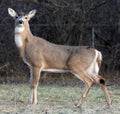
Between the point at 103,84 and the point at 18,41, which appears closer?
the point at 103,84

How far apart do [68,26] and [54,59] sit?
7.50 metres

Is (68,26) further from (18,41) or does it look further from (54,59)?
(54,59)

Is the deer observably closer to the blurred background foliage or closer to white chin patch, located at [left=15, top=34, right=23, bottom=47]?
white chin patch, located at [left=15, top=34, right=23, bottom=47]

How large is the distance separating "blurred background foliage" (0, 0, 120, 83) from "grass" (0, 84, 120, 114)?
455 centimetres

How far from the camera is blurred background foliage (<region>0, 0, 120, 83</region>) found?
20.0 metres

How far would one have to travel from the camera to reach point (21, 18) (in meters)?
13.1

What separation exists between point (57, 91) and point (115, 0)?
5957 mm

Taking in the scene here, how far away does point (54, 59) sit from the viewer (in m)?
13.0

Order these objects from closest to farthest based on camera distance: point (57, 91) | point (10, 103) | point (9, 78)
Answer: point (10, 103) < point (57, 91) < point (9, 78)

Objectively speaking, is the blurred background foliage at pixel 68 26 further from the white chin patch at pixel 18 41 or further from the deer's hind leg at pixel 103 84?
the deer's hind leg at pixel 103 84

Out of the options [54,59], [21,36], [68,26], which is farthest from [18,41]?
[68,26]

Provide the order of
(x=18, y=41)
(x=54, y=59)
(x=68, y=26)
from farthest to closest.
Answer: (x=68, y=26) → (x=18, y=41) → (x=54, y=59)

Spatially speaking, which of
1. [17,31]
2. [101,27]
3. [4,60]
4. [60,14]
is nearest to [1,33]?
[4,60]

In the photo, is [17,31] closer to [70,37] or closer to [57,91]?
[57,91]
